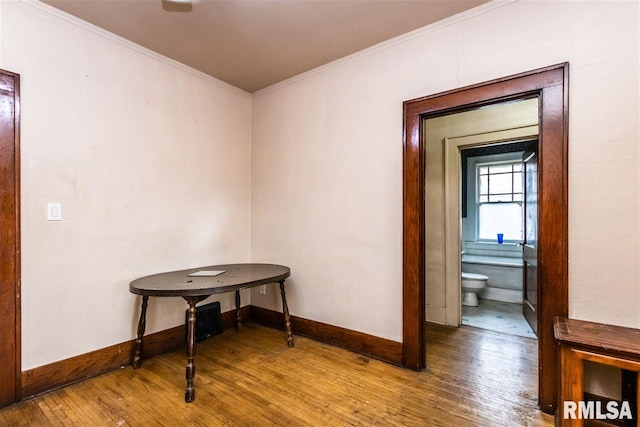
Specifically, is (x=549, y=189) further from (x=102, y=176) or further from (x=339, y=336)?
(x=102, y=176)

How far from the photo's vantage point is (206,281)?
2.29 metres

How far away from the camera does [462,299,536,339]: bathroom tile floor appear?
3.23 meters

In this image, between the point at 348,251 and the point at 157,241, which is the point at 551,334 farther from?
the point at 157,241

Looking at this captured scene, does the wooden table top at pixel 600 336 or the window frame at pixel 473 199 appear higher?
the window frame at pixel 473 199

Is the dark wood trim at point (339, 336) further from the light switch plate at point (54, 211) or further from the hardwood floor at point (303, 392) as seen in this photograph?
the light switch plate at point (54, 211)

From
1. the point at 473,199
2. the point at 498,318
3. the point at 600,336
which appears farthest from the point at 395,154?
the point at 473,199

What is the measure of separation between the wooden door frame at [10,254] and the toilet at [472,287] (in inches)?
167

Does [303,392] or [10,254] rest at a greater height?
[10,254]

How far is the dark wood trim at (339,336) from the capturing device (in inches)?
96.2

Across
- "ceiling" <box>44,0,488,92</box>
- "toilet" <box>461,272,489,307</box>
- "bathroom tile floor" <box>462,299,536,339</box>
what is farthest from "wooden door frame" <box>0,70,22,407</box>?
"toilet" <box>461,272,489,307</box>

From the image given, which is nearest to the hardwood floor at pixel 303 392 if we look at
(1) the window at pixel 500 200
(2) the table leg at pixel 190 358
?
(2) the table leg at pixel 190 358

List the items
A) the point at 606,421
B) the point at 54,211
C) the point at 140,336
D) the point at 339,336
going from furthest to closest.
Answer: the point at 339,336 → the point at 140,336 → the point at 54,211 → the point at 606,421

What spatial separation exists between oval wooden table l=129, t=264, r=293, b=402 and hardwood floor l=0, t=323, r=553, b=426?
7.2 inches

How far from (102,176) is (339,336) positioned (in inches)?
88.6
